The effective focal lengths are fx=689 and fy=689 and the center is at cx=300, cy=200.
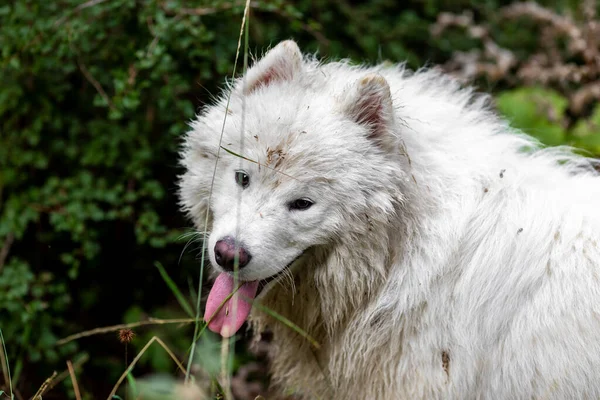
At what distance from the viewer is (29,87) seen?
418 cm

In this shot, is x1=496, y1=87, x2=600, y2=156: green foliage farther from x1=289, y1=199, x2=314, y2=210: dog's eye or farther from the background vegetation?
x1=289, y1=199, x2=314, y2=210: dog's eye

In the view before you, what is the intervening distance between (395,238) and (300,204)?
426 mm

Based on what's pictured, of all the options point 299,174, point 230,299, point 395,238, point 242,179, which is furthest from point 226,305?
point 395,238

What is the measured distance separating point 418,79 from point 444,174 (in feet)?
1.98

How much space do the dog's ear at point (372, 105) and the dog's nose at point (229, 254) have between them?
0.69m

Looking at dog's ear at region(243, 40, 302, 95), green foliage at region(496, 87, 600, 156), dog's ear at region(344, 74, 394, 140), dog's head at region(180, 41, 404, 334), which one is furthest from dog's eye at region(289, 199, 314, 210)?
green foliage at region(496, 87, 600, 156)

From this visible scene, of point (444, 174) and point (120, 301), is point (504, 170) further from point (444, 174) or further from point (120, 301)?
point (120, 301)

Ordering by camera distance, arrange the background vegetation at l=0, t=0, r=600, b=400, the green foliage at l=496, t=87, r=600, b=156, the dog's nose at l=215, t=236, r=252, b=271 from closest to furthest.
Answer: the dog's nose at l=215, t=236, r=252, b=271 → the background vegetation at l=0, t=0, r=600, b=400 → the green foliage at l=496, t=87, r=600, b=156

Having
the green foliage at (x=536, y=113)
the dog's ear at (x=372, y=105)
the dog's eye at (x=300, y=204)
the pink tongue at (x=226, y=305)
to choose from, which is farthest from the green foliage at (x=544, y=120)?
the pink tongue at (x=226, y=305)

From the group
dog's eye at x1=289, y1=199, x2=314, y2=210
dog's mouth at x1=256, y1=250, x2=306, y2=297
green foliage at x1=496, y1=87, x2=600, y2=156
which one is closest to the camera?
A: dog's eye at x1=289, y1=199, x2=314, y2=210

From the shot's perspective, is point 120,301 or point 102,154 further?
point 120,301

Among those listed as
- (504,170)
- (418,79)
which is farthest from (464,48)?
(504,170)

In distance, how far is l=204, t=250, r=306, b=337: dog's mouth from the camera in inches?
111

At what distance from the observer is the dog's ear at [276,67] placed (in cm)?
287
